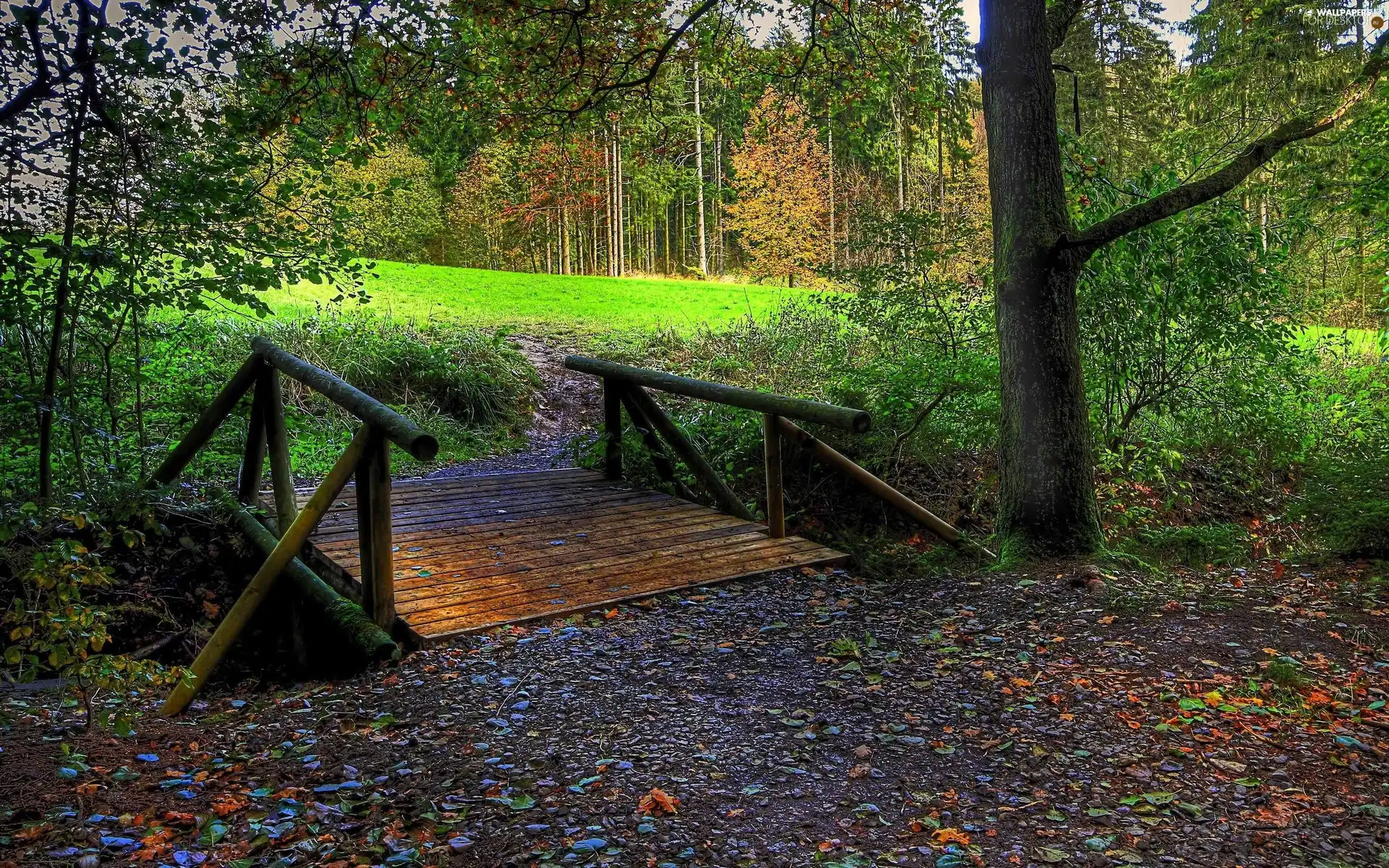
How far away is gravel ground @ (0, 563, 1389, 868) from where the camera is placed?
271 centimetres

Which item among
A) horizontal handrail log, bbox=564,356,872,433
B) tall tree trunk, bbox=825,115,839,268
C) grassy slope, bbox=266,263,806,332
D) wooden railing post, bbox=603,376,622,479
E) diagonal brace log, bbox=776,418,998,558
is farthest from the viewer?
tall tree trunk, bbox=825,115,839,268

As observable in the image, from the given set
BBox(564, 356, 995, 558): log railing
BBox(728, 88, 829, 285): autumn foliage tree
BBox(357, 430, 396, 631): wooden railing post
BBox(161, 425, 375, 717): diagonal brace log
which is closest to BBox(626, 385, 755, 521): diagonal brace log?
BBox(564, 356, 995, 558): log railing

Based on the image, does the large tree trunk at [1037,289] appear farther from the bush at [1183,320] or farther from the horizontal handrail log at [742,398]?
the bush at [1183,320]

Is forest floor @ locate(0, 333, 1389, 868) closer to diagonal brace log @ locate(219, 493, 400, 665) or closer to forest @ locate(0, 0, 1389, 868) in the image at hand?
forest @ locate(0, 0, 1389, 868)

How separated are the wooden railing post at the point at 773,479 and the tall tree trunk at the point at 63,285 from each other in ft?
13.5

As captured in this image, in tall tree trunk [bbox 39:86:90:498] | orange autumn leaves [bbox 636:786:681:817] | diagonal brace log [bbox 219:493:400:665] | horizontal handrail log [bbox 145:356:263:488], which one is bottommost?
orange autumn leaves [bbox 636:786:681:817]

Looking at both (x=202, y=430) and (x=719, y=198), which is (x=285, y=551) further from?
(x=719, y=198)

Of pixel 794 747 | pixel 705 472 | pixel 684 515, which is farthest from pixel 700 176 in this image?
pixel 794 747

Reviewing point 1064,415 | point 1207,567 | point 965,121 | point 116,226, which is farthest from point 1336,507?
point 116,226

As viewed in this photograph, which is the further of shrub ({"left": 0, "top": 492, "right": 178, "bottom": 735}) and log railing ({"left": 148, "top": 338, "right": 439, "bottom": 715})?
log railing ({"left": 148, "top": 338, "right": 439, "bottom": 715})

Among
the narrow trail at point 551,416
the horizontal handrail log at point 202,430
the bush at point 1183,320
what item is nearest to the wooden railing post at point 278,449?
the horizontal handrail log at point 202,430

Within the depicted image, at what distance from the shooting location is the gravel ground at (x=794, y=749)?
2.71 metres

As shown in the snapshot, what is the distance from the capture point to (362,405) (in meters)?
4.56

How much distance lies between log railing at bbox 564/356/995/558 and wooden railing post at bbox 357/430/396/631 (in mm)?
2584
